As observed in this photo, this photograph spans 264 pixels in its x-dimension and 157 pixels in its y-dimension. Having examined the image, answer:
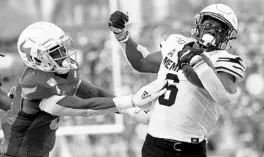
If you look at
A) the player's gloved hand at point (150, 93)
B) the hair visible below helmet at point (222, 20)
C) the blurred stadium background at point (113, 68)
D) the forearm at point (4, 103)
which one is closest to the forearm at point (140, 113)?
the player's gloved hand at point (150, 93)

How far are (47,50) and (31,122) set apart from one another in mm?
494

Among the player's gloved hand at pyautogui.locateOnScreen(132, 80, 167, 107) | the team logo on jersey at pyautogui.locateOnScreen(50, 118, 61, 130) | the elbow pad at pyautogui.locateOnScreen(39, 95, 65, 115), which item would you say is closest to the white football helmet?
the elbow pad at pyautogui.locateOnScreen(39, 95, 65, 115)

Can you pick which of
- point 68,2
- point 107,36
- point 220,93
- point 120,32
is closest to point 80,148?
point 107,36

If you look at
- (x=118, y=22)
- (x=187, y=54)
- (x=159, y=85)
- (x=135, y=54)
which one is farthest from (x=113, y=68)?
(x=187, y=54)

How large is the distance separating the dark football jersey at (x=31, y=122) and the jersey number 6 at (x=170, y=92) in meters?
0.70

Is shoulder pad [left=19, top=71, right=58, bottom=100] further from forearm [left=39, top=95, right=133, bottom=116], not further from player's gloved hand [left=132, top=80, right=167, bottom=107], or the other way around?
player's gloved hand [left=132, top=80, right=167, bottom=107]

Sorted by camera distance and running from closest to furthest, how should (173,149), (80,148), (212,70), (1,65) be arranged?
1. (212,70)
2. (173,149)
3. (1,65)
4. (80,148)

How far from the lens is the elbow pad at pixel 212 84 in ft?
13.8

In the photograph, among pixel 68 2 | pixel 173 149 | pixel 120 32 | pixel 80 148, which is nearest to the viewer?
pixel 173 149

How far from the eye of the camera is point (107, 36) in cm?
1066

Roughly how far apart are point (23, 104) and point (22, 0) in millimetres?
4393

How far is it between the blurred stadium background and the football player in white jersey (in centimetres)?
305

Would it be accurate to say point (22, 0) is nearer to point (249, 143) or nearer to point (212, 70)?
point (249, 143)

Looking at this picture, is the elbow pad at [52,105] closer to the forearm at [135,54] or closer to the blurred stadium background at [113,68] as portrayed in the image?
the forearm at [135,54]
